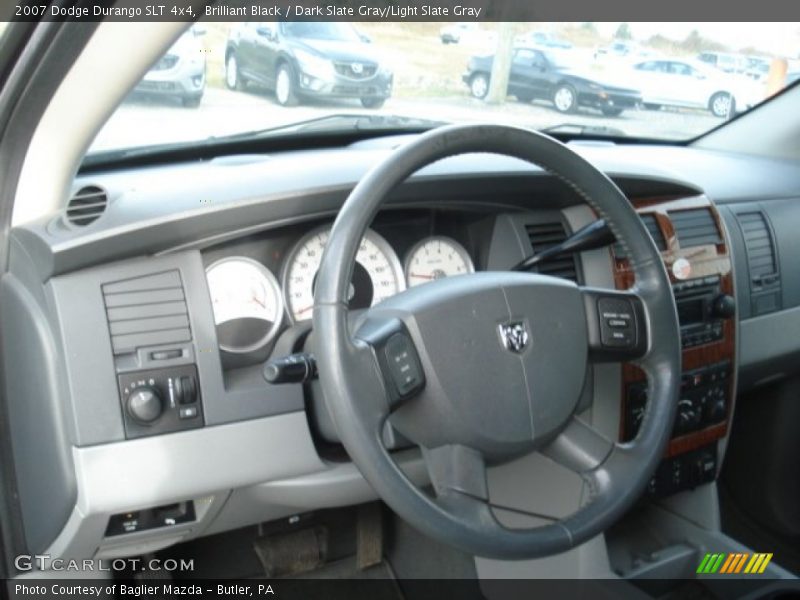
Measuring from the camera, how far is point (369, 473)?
4.41 feet

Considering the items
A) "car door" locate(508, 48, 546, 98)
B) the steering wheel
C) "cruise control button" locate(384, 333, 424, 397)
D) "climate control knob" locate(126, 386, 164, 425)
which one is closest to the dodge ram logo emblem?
the steering wheel

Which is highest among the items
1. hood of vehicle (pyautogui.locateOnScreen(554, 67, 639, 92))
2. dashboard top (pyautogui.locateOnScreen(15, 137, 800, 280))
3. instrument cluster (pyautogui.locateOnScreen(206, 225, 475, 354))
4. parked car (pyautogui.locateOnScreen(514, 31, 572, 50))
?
parked car (pyautogui.locateOnScreen(514, 31, 572, 50))

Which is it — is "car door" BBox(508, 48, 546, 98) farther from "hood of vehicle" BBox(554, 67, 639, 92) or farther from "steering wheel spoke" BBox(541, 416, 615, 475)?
"steering wheel spoke" BBox(541, 416, 615, 475)

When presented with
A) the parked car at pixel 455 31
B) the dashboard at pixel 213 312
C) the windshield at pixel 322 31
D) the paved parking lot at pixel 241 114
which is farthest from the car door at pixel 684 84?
the windshield at pixel 322 31

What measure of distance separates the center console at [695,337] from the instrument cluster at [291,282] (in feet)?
2.20

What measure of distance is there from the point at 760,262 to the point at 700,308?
538 mm

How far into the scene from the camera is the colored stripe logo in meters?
2.37

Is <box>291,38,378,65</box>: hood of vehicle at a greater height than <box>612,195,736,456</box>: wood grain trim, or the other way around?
<box>291,38,378,65</box>: hood of vehicle

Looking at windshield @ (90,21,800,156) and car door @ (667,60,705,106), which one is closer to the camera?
windshield @ (90,21,800,156)

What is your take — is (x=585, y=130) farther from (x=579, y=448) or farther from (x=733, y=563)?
(x=579, y=448)

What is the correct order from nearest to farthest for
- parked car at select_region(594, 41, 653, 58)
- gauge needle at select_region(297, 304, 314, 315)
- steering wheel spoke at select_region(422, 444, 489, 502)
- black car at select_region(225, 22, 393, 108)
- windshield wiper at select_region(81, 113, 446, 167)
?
steering wheel spoke at select_region(422, 444, 489, 502)
gauge needle at select_region(297, 304, 314, 315)
black car at select_region(225, 22, 393, 108)
windshield wiper at select_region(81, 113, 446, 167)
parked car at select_region(594, 41, 653, 58)

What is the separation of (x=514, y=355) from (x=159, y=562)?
3.91 ft

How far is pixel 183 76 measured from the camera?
1956mm

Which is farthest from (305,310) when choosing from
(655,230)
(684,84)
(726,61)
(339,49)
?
(726,61)
